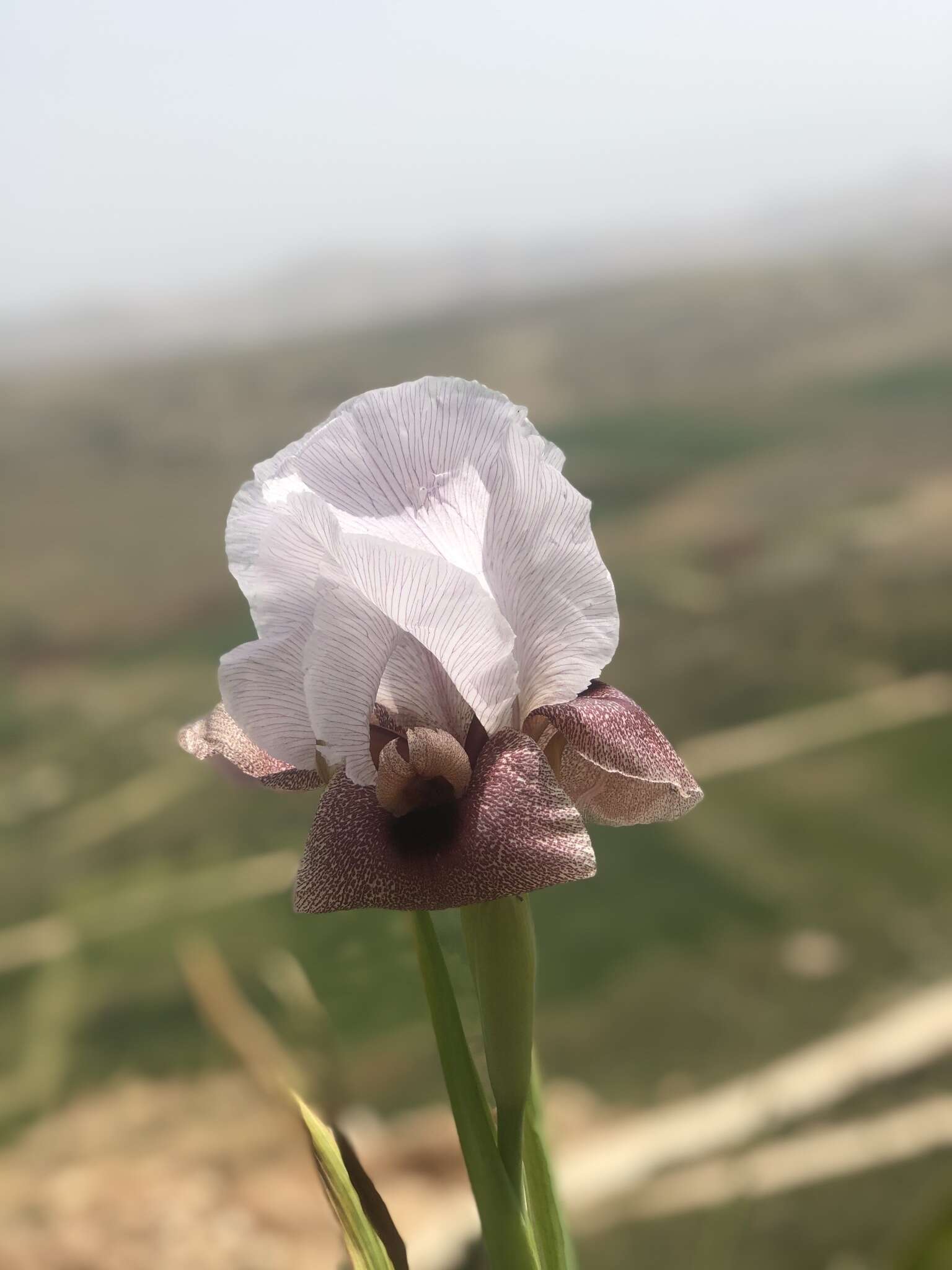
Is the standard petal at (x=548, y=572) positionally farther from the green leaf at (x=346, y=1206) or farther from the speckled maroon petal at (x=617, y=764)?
the green leaf at (x=346, y=1206)

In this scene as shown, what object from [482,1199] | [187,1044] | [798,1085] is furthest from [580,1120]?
[482,1199]

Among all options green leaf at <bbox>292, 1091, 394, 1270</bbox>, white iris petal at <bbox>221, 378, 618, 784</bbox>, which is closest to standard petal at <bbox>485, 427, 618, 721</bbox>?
white iris petal at <bbox>221, 378, 618, 784</bbox>

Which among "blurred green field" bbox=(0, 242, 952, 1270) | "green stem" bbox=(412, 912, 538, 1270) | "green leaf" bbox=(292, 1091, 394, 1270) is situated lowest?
"blurred green field" bbox=(0, 242, 952, 1270)

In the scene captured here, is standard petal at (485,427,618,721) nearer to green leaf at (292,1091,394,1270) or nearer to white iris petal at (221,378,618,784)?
white iris petal at (221,378,618,784)

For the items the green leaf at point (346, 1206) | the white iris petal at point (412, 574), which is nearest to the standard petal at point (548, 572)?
the white iris petal at point (412, 574)

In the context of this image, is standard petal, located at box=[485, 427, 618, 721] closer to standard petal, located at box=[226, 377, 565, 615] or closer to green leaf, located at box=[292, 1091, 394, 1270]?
standard petal, located at box=[226, 377, 565, 615]

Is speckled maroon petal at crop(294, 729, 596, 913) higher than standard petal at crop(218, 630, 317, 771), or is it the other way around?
standard petal at crop(218, 630, 317, 771)

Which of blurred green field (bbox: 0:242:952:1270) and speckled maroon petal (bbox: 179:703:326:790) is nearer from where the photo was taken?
speckled maroon petal (bbox: 179:703:326:790)

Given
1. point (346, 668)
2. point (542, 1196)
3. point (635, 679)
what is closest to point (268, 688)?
point (346, 668)
